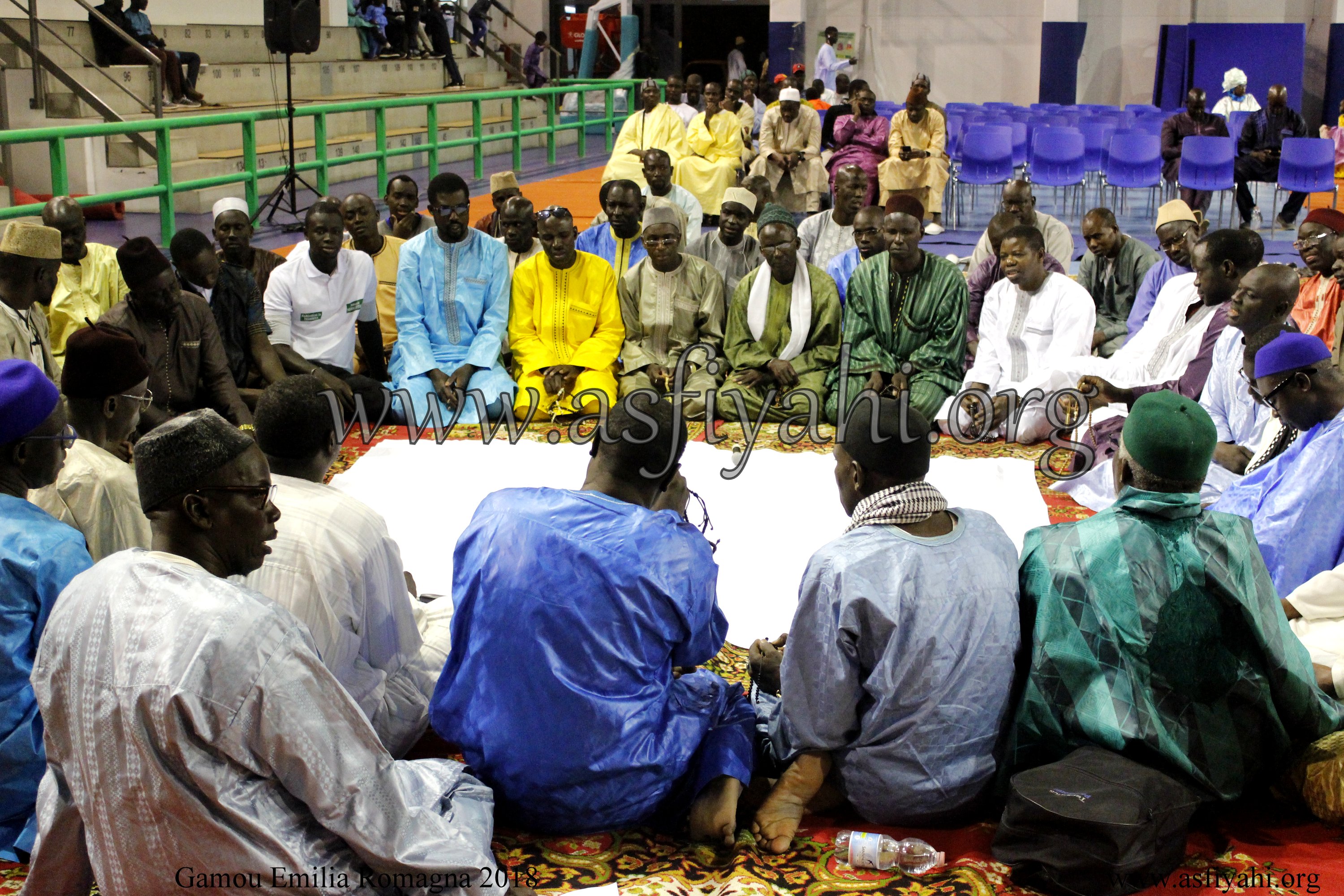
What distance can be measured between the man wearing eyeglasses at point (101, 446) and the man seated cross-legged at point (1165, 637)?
210cm

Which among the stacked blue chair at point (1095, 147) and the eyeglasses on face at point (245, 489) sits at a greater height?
the stacked blue chair at point (1095, 147)

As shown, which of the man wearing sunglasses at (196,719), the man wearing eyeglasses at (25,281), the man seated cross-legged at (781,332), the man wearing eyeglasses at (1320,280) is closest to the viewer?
the man wearing sunglasses at (196,719)

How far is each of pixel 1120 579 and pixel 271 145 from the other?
1177 centimetres

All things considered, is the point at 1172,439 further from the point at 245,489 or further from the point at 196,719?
the point at 196,719

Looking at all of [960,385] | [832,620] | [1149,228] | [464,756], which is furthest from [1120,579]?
[1149,228]

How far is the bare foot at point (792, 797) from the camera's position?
2596 mm

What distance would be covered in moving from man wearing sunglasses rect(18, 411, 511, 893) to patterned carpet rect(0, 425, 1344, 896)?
507 mm

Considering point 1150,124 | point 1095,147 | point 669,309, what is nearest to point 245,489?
point 669,309

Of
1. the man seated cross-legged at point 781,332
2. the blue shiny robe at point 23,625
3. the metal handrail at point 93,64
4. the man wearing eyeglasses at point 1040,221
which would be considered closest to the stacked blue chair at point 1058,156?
the man wearing eyeglasses at point 1040,221

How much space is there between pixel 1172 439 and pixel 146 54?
11.1 metres

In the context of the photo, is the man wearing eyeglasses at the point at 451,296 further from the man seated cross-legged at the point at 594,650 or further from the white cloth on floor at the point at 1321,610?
the white cloth on floor at the point at 1321,610

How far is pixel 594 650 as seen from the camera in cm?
248

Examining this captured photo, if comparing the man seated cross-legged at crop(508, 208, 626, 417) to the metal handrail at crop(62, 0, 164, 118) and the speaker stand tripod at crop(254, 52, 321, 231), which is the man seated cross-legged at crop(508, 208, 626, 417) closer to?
the speaker stand tripod at crop(254, 52, 321, 231)

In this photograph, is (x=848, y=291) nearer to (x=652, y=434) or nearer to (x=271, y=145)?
(x=652, y=434)
